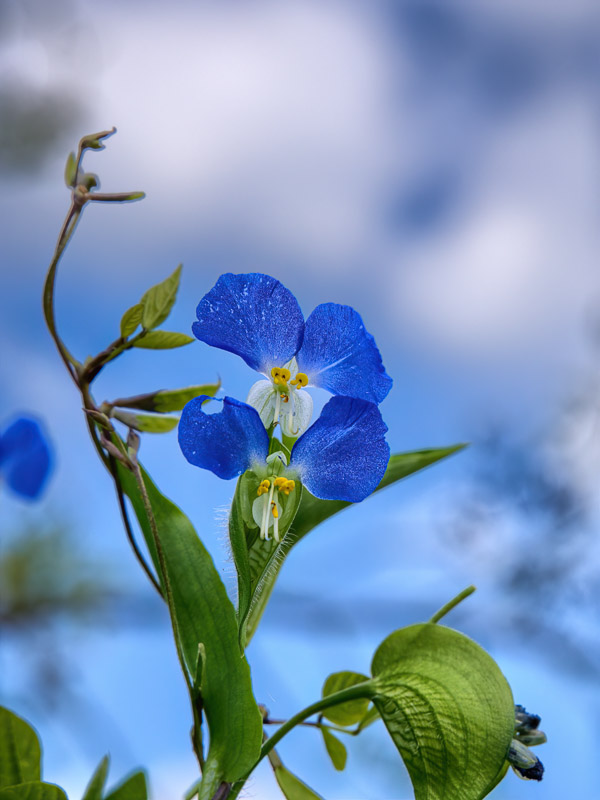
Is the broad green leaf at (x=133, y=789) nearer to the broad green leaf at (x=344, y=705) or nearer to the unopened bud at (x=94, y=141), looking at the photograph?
the broad green leaf at (x=344, y=705)

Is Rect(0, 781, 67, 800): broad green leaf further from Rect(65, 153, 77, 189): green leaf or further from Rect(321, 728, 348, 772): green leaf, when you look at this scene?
Rect(65, 153, 77, 189): green leaf

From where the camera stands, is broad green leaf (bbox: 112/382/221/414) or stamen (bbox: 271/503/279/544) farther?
broad green leaf (bbox: 112/382/221/414)

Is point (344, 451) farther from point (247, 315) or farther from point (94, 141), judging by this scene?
point (94, 141)

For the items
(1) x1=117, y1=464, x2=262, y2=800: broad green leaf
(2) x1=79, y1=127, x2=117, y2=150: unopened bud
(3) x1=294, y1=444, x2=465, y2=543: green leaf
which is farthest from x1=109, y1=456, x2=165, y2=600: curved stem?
(2) x1=79, y1=127, x2=117, y2=150: unopened bud

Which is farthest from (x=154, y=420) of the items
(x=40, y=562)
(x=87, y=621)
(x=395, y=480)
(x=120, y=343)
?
(x=87, y=621)

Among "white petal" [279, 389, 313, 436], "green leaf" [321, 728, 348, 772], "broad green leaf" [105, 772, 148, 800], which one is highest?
"white petal" [279, 389, 313, 436]

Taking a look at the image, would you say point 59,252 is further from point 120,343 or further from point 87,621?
point 87,621

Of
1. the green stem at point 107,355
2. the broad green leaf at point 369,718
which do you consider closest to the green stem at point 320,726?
the broad green leaf at point 369,718
